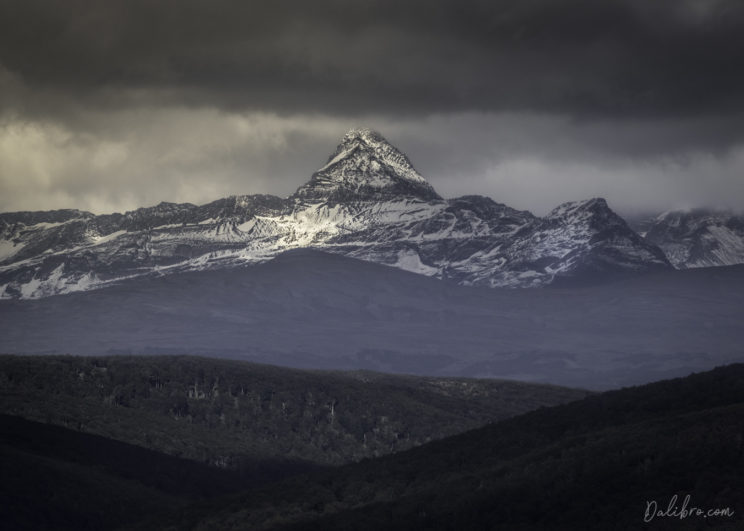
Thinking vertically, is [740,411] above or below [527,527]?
above

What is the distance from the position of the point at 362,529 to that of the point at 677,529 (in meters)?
48.6

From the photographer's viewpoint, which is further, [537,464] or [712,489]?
[537,464]

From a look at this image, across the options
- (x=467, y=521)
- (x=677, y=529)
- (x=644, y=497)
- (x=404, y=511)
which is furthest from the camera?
(x=404, y=511)

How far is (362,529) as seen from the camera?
592 ft

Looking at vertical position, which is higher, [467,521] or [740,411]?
[740,411]

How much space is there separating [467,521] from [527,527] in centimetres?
1077

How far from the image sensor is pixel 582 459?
183 m

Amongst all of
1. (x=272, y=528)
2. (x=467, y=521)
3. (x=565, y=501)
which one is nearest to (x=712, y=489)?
(x=565, y=501)

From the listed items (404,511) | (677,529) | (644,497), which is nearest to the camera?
(677,529)

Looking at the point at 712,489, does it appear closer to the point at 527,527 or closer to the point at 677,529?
the point at 677,529

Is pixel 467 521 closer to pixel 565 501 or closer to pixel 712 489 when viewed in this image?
pixel 565 501

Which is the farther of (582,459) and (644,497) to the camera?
(582,459)

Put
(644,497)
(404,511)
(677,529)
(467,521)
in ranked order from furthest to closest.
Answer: (404,511)
(467,521)
(644,497)
(677,529)

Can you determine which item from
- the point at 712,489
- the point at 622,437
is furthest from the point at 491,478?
the point at 712,489
